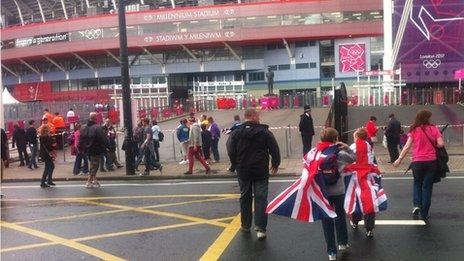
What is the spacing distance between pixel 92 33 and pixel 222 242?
Answer: 207 feet

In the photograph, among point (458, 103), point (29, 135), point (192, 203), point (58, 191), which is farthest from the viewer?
point (458, 103)

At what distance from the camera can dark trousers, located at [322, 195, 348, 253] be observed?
6.28 m

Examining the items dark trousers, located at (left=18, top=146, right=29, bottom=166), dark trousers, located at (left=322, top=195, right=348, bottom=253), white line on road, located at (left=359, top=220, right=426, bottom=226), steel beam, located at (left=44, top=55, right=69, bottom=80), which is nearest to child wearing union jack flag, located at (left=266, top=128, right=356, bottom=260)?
dark trousers, located at (left=322, top=195, right=348, bottom=253)

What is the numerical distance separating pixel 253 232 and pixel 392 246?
1.91 metres

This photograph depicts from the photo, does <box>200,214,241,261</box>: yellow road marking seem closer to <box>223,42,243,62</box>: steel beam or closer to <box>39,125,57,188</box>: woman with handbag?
<box>39,125,57,188</box>: woman with handbag

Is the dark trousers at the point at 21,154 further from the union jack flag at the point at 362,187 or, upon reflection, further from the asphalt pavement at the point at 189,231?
the union jack flag at the point at 362,187

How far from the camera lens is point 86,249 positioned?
7102 millimetres

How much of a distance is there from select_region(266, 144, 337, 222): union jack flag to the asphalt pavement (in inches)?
20.3

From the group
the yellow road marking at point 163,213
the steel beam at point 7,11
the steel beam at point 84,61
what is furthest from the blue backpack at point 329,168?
the steel beam at point 7,11

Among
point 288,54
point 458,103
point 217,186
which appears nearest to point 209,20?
point 288,54

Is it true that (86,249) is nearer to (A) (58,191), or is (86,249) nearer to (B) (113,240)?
(B) (113,240)

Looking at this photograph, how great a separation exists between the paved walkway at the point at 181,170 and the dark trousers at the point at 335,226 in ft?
25.1

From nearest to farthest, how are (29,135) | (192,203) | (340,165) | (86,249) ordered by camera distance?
1. (340,165)
2. (86,249)
3. (192,203)
4. (29,135)

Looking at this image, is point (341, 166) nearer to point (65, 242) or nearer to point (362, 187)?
point (362, 187)
